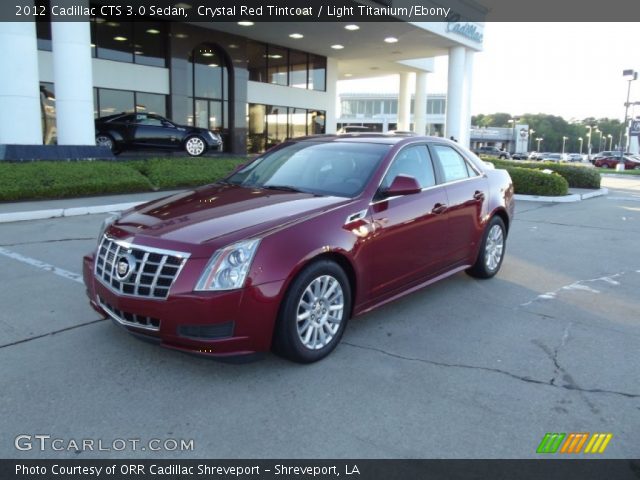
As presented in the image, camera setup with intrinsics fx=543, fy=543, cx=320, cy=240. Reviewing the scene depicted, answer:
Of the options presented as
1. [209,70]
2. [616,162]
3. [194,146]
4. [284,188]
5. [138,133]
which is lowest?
[616,162]

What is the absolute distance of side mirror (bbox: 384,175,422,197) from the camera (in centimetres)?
451

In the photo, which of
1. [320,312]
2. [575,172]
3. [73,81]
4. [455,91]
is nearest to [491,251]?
[320,312]

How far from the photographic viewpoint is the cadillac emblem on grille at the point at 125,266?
364 cm

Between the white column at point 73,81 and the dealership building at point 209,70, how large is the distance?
0.08ft

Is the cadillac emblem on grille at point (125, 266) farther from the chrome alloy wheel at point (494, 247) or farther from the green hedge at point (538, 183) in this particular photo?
the green hedge at point (538, 183)

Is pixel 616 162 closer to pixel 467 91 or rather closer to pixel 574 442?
pixel 467 91

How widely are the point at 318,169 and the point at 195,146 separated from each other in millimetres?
15020

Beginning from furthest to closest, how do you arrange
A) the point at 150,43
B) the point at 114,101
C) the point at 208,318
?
the point at 150,43, the point at 114,101, the point at 208,318

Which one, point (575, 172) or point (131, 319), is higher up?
point (575, 172)

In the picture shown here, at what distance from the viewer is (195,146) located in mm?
19109

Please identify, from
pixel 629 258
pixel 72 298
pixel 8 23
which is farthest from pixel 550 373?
pixel 8 23

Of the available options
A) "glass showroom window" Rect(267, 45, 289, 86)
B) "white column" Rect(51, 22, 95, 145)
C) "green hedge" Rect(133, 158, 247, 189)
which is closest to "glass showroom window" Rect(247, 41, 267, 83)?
"glass showroom window" Rect(267, 45, 289, 86)

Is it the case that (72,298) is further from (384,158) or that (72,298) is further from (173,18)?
(173,18)

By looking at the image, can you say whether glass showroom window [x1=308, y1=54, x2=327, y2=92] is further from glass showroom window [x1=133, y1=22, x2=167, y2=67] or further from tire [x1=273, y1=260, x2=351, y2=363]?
tire [x1=273, y1=260, x2=351, y2=363]
